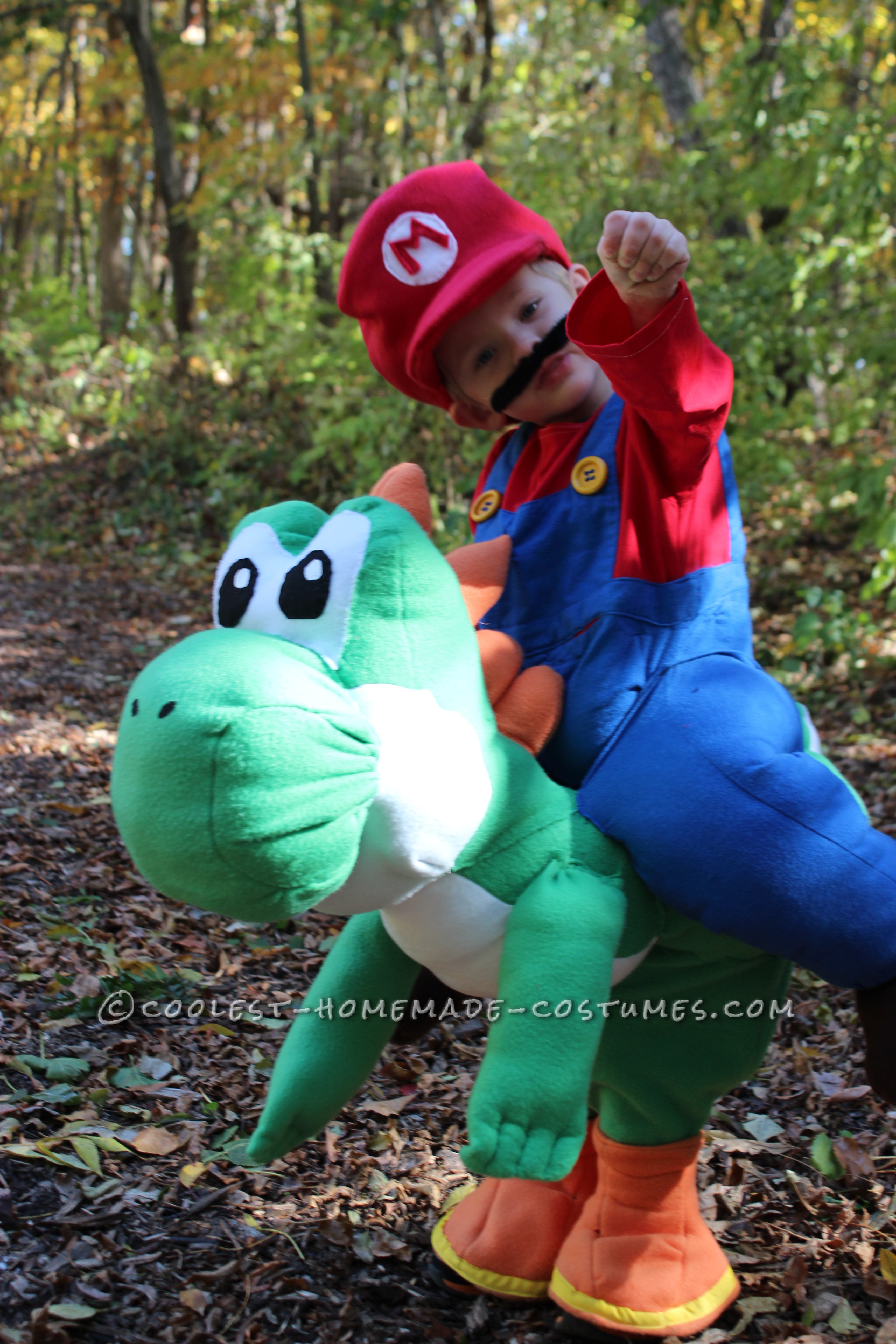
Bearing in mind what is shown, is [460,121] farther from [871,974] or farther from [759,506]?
[871,974]

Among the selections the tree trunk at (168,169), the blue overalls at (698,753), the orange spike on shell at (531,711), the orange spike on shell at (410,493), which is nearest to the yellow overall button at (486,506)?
the blue overalls at (698,753)

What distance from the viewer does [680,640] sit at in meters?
1.59

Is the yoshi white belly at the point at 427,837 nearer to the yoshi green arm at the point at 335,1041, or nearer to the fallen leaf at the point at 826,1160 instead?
the yoshi green arm at the point at 335,1041

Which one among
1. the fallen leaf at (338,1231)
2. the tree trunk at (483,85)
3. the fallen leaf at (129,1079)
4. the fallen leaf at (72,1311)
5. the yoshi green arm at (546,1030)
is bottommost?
the fallen leaf at (129,1079)

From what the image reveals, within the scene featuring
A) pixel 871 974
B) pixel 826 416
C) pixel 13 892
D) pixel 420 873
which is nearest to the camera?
pixel 420 873

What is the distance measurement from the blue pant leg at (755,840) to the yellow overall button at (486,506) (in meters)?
0.61

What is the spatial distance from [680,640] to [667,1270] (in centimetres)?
106

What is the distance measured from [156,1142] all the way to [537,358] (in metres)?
1.72

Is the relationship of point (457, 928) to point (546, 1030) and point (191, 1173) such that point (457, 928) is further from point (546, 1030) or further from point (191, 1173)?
point (191, 1173)

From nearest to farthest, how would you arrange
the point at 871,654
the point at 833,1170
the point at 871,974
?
the point at 871,974
the point at 833,1170
the point at 871,654

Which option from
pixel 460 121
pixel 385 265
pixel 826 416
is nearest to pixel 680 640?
pixel 385 265

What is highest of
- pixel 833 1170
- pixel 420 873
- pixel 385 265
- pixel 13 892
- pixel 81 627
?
pixel 385 265

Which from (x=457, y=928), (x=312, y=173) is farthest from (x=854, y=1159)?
(x=312, y=173)

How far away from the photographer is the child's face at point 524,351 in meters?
1.73
